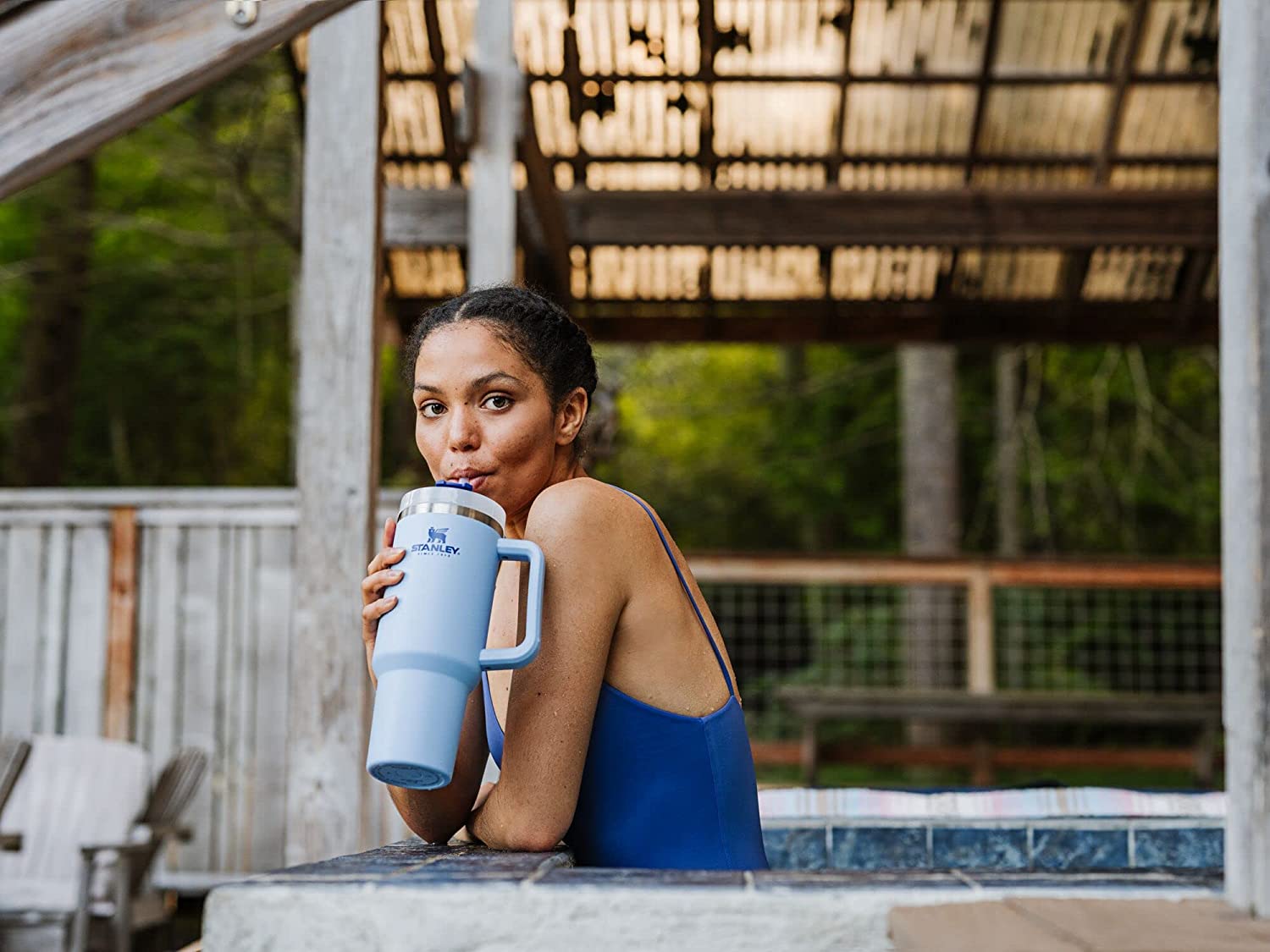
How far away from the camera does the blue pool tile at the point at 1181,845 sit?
3023 mm

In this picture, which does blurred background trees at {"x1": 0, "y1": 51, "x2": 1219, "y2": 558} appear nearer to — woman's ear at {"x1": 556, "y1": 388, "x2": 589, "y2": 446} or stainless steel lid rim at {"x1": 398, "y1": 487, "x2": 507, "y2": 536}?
woman's ear at {"x1": 556, "y1": 388, "x2": 589, "y2": 446}

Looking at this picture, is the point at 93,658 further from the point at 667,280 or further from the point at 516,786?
the point at 516,786

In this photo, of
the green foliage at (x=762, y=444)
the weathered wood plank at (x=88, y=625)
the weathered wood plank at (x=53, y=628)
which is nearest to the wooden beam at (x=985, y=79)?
the weathered wood plank at (x=88, y=625)

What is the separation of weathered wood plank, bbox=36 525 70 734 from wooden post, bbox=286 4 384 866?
2.75m

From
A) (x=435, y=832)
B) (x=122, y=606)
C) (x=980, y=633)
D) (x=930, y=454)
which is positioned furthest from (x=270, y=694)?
(x=930, y=454)

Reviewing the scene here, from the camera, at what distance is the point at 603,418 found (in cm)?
598

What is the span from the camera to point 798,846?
314cm

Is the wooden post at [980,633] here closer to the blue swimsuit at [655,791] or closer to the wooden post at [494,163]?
the wooden post at [494,163]

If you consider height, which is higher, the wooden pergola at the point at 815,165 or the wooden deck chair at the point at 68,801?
the wooden pergola at the point at 815,165

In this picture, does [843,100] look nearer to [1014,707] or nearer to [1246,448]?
[1014,707]

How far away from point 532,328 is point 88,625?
4.63m

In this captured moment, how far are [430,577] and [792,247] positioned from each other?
18.8 ft

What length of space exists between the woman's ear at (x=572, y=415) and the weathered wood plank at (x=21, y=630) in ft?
15.1

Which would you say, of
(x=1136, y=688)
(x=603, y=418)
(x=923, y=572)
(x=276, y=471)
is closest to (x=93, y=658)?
(x=603, y=418)
